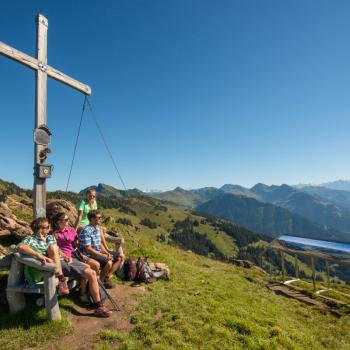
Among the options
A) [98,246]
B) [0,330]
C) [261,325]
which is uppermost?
[98,246]

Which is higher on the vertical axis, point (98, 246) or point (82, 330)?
point (98, 246)

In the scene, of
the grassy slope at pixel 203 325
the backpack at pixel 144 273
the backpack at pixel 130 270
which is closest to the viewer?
the grassy slope at pixel 203 325

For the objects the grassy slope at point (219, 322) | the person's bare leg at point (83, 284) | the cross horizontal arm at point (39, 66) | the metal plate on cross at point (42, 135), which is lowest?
the grassy slope at point (219, 322)

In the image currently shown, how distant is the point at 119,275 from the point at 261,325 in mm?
5914

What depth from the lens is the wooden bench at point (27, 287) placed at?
7184 millimetres

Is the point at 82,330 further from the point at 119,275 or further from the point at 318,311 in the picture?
the point at 318,311

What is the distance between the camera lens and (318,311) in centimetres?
1365

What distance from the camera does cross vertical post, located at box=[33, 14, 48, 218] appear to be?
33.2ft

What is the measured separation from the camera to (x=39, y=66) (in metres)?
10.4

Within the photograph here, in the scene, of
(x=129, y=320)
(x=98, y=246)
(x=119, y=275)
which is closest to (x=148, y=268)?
(x=119, y=275)

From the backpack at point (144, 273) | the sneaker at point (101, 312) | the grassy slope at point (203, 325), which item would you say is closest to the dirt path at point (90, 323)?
the sneaker at point (101, 312)

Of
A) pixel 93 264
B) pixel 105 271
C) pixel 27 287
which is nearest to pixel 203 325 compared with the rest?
pixel 105 271

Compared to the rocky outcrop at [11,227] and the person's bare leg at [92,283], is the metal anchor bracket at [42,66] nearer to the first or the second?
the rocky outcrop at [11,227]

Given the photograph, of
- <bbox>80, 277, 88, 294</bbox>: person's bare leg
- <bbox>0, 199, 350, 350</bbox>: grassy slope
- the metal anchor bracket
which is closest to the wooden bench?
<bbox>0, 199, 350, 350</bbox>: grassy slope
